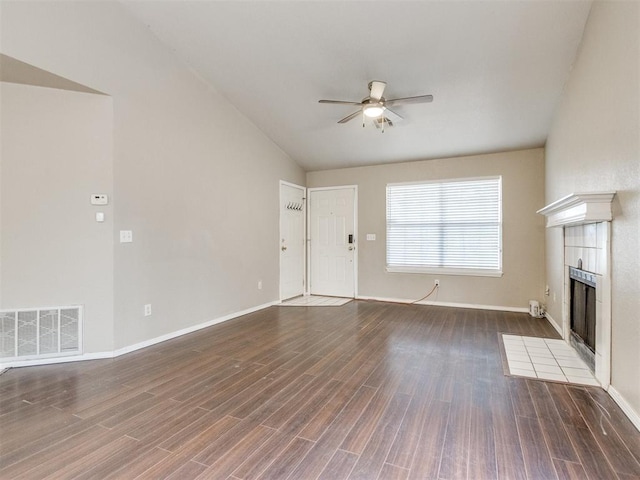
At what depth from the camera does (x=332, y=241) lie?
667 cm

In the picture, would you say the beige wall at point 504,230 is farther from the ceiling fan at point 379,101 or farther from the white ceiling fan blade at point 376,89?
the white ceiling fan blade at point 376,89

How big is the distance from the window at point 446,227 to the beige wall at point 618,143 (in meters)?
2.14

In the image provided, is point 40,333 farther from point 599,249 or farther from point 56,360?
point 599,249

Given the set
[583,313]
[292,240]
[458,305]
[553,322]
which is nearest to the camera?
[583,313]

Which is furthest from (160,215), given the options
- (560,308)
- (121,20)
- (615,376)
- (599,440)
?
(560,308)

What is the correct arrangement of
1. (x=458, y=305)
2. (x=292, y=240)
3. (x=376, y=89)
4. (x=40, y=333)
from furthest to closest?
(x=292, y=240)
(x=458, y=305)
(x=376, y=89)
(x=40, y=333)

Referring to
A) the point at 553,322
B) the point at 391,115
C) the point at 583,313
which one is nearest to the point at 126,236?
the point at 391,115

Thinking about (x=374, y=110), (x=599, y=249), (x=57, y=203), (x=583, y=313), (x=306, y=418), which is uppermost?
(x=374, y=110)

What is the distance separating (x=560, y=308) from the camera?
13.9ft

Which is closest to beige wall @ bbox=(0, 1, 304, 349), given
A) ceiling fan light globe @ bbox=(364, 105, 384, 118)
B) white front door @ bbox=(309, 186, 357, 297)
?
white front door @ bbox=(309, 186, 357, 297)

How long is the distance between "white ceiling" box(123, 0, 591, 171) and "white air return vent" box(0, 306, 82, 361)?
3.17 metres

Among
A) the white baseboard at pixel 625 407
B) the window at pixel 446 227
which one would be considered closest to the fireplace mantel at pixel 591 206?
the white baseboard at pixel 625 407

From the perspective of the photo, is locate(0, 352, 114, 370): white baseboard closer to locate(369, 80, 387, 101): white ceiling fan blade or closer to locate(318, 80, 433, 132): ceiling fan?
locate(318, 80, 433, 132): ceiling fan

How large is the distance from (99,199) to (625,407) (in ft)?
15.4
